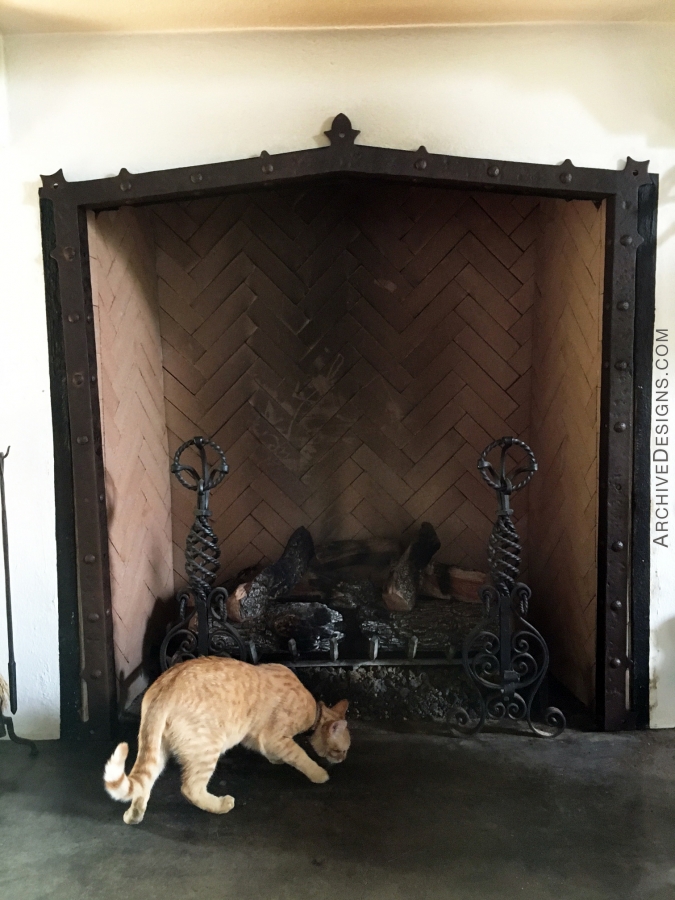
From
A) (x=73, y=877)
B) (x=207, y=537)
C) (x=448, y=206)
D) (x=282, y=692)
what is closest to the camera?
(x=73, y=877)

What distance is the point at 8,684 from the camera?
1.76m

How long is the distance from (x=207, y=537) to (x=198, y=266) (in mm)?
952

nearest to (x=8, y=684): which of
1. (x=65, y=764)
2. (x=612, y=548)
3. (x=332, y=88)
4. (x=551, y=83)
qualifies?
(x=65, y=764)

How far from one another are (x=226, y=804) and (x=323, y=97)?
1.65 meters

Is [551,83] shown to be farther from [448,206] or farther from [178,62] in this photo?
[178,62]

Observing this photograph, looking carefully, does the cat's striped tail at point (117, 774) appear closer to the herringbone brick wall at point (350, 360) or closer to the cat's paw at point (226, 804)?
the cat's paw at point (226, 804)

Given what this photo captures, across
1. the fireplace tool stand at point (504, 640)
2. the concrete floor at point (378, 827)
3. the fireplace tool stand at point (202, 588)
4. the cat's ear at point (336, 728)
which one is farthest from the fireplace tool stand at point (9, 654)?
the fireplace tool stand at point (504, 640)

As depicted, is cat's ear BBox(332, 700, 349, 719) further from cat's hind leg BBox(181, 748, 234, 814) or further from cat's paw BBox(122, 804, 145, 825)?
cat's paw BBox(122, 804, 145, 825)

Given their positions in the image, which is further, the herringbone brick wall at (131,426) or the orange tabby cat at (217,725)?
the herringbone brick wall at (131,426)

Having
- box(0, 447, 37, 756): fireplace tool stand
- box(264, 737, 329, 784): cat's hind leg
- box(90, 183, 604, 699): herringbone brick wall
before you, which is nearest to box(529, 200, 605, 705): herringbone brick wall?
box(90, 183, 604, 699): herringbone brick wall

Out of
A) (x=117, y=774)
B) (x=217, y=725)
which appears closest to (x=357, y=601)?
(x=217, y=725)

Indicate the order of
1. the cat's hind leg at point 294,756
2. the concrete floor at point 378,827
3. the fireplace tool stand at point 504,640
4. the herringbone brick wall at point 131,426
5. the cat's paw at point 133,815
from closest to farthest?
the concrete floor at point 378,827 < the cat's paw at point 133,815 < the cat's hind leg at point 294,756 < the fireplace tool stand at point 504,640 < the herringbone brick wall at point 131,426

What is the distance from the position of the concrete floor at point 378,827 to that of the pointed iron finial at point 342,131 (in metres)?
1.50

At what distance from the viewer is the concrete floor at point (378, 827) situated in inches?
49.9
